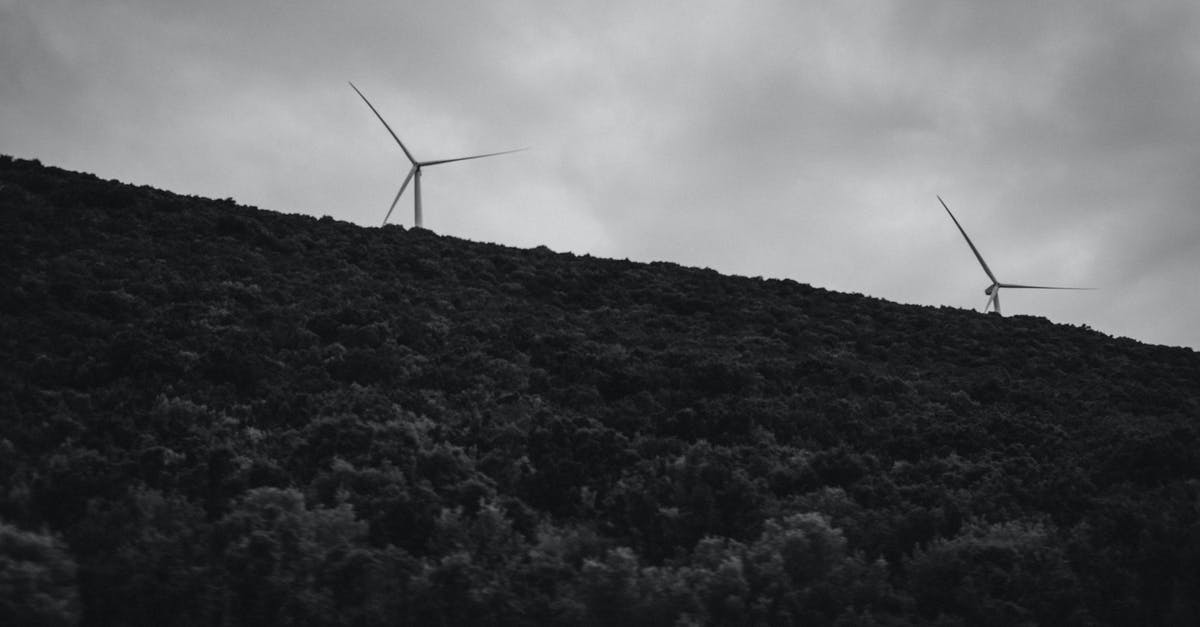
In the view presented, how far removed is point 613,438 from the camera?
12750mm

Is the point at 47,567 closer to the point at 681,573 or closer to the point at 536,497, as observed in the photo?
the point at 536,497

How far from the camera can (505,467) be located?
11.2 meters

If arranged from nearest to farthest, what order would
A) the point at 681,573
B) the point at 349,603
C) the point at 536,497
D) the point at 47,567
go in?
the point at 47,567, the point at 349,603, the point at 681,573, the point at 536,497

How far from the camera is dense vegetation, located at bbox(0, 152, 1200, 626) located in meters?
7.81

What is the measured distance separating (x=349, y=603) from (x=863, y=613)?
531 cm

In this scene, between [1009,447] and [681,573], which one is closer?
[681,573]

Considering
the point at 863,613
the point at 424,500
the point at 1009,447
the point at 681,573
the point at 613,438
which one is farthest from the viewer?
the point at 1009,447

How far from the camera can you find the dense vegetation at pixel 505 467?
25.6ft

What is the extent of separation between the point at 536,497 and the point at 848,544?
4.18 metres

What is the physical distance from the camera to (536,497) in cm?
1051

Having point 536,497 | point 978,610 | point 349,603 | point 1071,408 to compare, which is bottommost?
point 349,603

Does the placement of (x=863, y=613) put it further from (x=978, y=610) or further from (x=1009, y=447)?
(x=1009, y=447)

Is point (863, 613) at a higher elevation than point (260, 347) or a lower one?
lower

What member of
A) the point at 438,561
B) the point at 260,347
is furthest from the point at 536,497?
the point at 260,347
